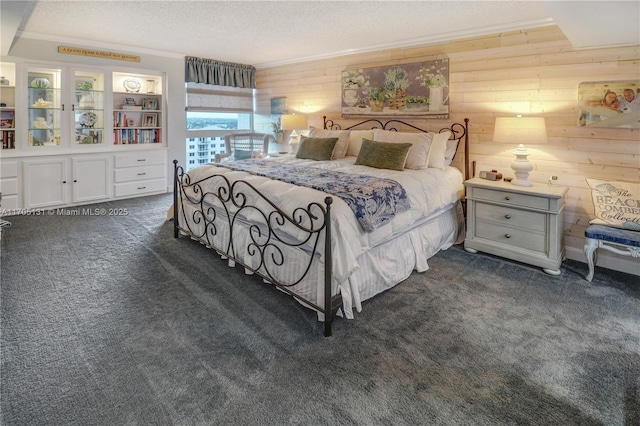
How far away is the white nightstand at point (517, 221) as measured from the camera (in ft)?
10.7

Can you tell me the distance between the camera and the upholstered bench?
111 inches

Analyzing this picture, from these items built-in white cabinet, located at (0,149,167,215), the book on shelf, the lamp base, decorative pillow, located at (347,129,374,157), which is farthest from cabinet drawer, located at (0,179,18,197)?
the lamp base

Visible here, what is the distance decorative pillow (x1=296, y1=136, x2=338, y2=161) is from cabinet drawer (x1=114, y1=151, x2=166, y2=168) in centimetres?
266

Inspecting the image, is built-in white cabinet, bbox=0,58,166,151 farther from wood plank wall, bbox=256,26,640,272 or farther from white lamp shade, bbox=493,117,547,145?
white lamp shade, bbox=493,117,547,145

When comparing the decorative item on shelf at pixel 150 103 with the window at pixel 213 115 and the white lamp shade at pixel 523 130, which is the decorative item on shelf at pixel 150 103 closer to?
the window at pixel 213 115

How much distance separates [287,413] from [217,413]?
1.00 feet

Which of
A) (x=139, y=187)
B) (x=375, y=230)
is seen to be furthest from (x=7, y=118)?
(x=375, y=230)

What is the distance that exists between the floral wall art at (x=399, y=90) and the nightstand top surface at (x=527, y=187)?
1.11 meters

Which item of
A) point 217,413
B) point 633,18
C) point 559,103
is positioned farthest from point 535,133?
point 217,413

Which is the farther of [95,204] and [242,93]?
[242,93]

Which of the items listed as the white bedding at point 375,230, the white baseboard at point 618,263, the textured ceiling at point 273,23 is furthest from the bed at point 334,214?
the white baseboard at point 618,263

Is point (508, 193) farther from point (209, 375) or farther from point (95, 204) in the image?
point (95, 204)

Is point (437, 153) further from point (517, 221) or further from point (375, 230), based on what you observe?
point (375, 230)

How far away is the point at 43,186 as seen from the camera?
5.01m
